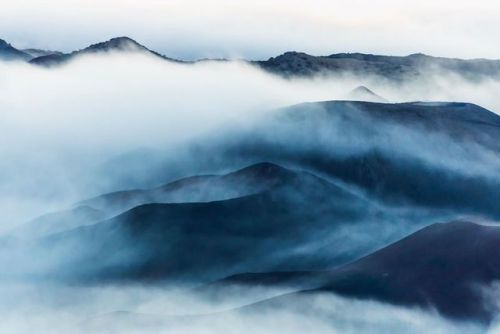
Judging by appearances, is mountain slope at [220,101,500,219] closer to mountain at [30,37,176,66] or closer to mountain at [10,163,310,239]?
mountain at [10,163,310,239]

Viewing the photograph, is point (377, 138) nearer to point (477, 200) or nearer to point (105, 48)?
point (477, 200)

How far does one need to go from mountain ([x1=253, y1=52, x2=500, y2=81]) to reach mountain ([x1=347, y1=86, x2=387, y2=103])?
980cm

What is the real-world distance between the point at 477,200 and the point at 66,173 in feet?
113

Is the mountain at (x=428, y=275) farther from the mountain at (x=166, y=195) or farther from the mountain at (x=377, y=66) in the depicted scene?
the mountain at (x=377, y=66)

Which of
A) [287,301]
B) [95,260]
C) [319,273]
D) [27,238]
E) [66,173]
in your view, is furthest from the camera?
[66,173]

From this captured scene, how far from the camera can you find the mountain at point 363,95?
100 m

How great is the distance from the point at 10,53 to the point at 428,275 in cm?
7478

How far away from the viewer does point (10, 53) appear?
113 m

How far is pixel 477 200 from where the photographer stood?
68562mm

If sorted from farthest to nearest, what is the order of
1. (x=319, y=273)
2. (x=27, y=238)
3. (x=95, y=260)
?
(x=27, y=238)
(x=95, y=260)
(x=319, y=273)

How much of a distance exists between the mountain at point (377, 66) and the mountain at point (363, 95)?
9.80 metres

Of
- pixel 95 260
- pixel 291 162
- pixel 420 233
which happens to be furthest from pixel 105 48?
pixel 420 233

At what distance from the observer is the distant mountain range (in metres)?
113

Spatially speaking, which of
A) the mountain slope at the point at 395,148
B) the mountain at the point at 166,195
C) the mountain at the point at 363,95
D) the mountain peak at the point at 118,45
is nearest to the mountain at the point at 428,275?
the mountain slope at the point at 395,148
